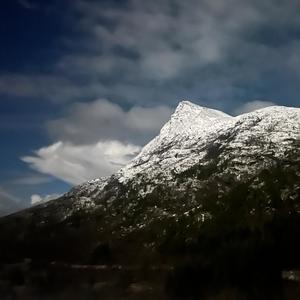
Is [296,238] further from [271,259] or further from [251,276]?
[251,276]

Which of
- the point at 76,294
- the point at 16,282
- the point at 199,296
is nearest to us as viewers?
the point at 199,296

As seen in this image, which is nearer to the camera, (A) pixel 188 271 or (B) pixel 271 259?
(A) pixel 188 271

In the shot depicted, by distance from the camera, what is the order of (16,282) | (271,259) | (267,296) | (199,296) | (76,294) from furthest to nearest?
1. (16,282)
2. (271,259)
3. (76,294)
4. (199,296)
5. (267,296)

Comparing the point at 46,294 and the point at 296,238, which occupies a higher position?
the point at 296,238

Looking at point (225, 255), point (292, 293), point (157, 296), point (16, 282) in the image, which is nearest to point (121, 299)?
point (157, 296)

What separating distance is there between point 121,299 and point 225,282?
36.9 meters

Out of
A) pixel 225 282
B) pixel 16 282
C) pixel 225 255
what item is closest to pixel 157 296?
pixel 225 282

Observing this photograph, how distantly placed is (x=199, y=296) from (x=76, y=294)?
41558mm

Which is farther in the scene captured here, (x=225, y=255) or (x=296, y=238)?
(x=296, y=238)

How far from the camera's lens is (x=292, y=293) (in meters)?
115

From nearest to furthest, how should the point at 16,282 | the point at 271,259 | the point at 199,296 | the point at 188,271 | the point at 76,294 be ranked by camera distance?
1. the point at 199,296
2. the point at 76,294
3. the point at 188,271
4. the point at 271,259
5. the point at 16,282

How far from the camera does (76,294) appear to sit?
139000mm

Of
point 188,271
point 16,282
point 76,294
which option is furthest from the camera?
point 16,282

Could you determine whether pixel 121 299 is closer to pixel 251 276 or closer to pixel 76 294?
pixel 76 294
